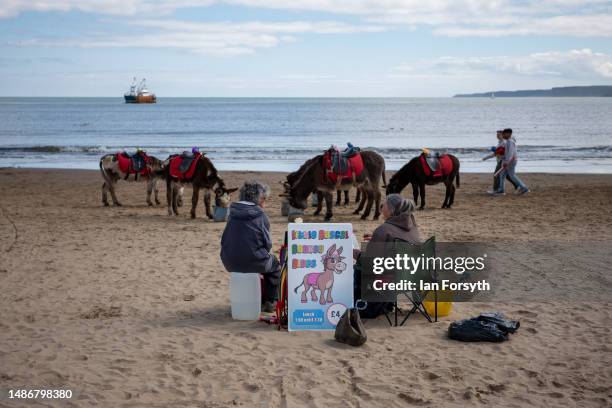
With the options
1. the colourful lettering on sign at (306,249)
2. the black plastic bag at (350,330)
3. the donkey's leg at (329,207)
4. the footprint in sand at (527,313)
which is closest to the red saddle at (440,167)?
the donkey's leg at (329,207)

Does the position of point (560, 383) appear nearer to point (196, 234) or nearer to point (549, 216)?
point (196, 234)

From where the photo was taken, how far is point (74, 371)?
19.6 feet

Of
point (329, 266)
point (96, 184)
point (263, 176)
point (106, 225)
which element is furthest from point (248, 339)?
point (263, 176)

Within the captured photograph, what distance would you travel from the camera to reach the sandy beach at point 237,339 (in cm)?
561

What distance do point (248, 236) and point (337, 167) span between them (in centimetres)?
677

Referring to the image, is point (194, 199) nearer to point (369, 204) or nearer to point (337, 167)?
point (337, 167)

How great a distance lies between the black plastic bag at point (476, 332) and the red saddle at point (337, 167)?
287 inches

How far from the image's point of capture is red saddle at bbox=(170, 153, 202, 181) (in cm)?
1445

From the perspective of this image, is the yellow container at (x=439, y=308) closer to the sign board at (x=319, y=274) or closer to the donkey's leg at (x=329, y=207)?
the sign board at (x=319, y=274)

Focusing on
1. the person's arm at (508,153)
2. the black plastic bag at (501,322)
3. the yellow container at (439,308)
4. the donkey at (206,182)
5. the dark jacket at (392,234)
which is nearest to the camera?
the black plastic bag at (501,322)

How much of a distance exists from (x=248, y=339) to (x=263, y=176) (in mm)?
17971

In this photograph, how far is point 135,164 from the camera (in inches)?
633

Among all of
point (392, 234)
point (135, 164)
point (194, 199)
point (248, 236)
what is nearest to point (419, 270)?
point (392, 234)

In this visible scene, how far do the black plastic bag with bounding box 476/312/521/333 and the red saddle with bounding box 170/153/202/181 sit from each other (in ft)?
28.2
